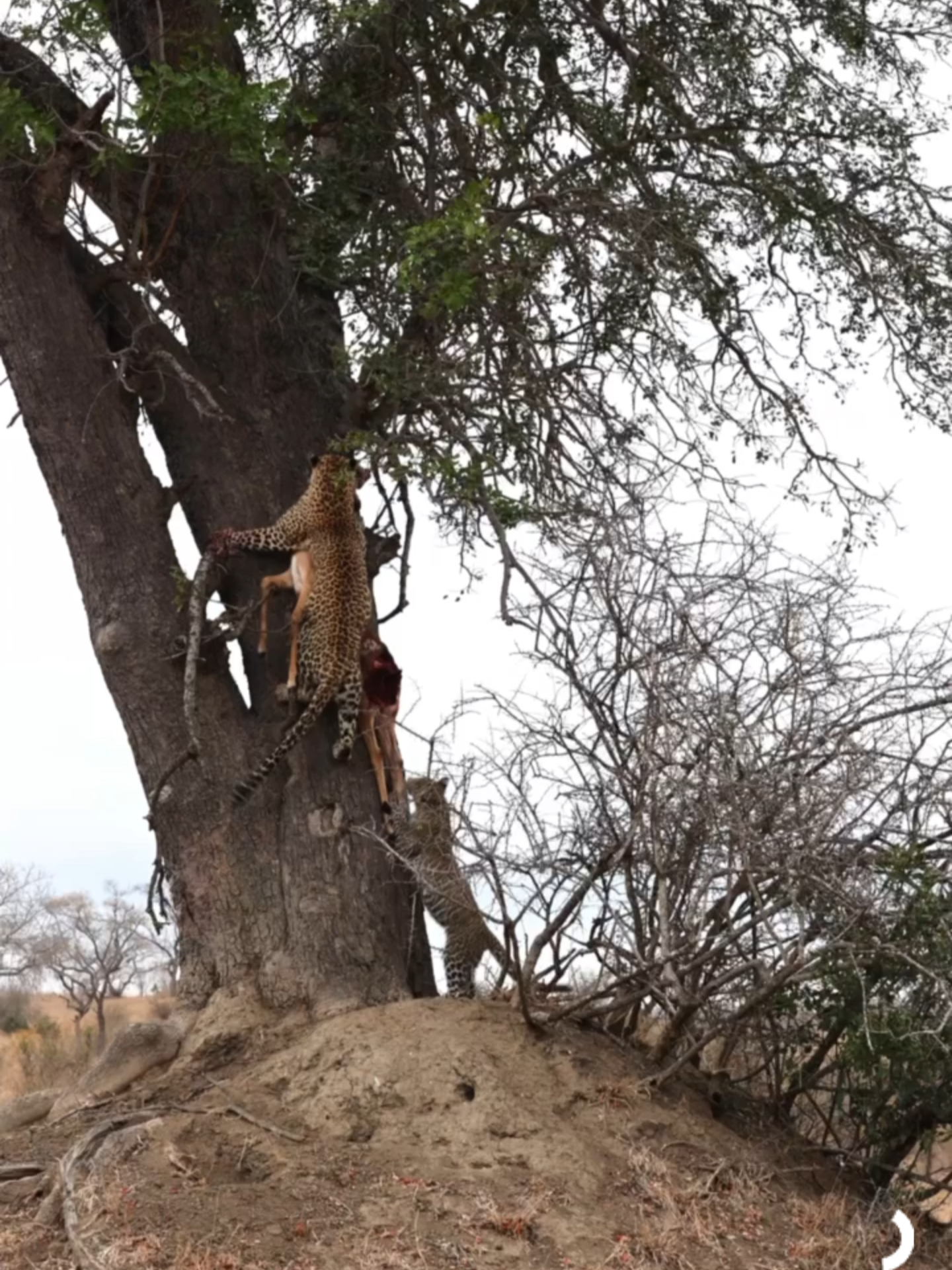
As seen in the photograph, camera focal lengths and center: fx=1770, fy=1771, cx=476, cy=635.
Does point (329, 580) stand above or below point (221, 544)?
below

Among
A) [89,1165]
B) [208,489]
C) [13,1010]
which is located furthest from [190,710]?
[13,1010]

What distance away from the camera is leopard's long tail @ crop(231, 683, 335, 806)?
927 cm

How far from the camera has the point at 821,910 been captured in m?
8.41

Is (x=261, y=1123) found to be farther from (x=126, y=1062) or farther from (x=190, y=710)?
(x=190, y=710)

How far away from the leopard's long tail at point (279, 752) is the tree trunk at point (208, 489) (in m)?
0.07

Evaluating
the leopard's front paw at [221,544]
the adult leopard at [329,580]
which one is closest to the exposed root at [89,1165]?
the adult leopard at [329,580]

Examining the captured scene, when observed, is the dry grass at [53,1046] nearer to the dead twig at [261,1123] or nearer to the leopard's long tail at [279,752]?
the leopard's long tail at [279,752]

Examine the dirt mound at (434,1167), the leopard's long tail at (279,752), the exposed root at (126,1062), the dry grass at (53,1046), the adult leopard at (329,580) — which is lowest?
the dirt mound at (434,1167)

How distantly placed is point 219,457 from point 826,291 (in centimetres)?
411

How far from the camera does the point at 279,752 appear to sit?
30.4 ft

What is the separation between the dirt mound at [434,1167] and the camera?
721 centimetres

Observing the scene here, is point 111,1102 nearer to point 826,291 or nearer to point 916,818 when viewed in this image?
point 916,818

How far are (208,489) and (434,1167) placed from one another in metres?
4.03

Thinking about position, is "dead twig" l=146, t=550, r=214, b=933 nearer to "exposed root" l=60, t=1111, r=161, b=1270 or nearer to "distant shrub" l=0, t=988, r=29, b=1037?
"exposed root" l=60, t=1111, r=161, b=1270
